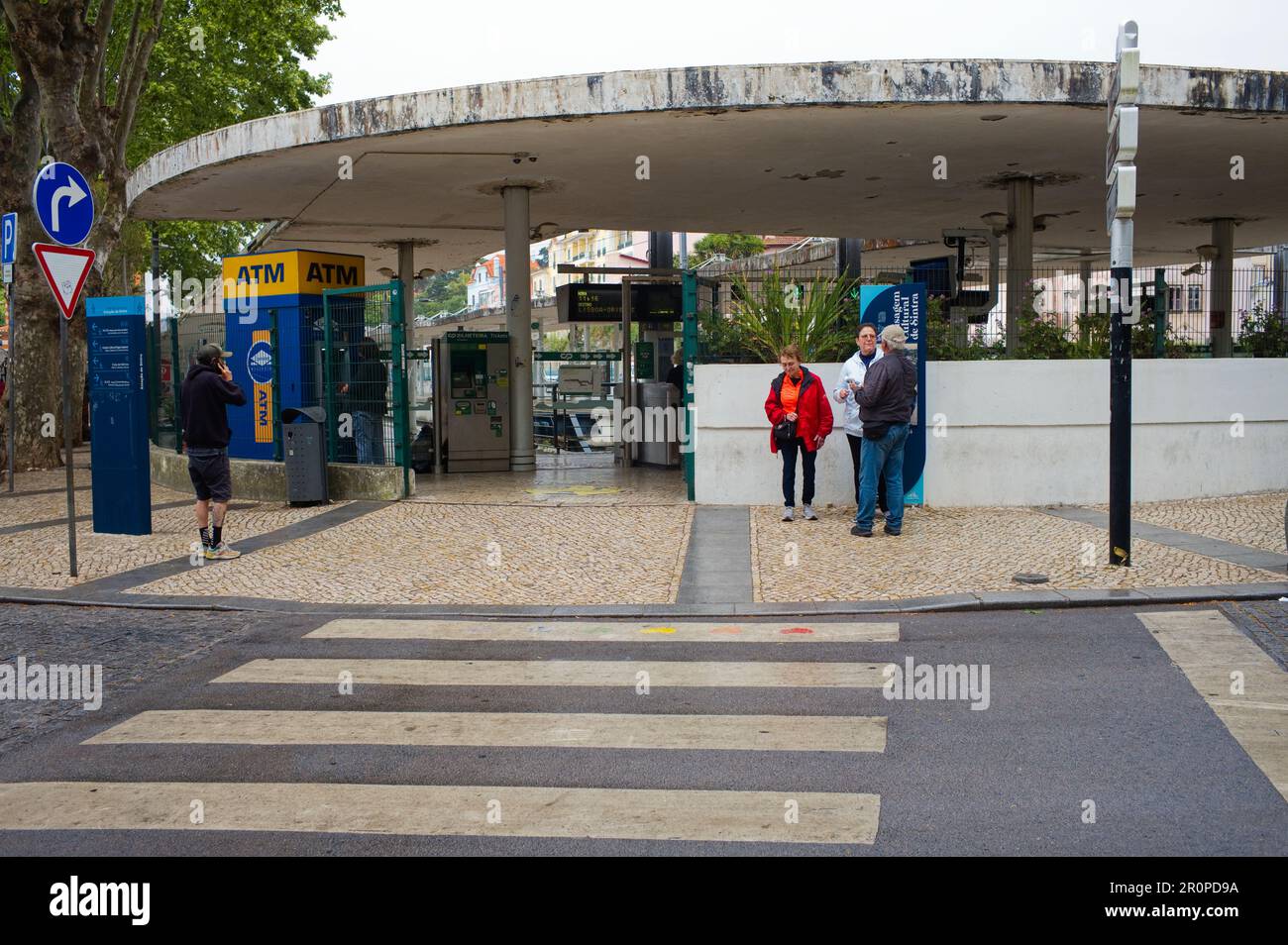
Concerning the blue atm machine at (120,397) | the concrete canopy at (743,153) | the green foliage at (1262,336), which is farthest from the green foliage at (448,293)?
the blue atm machine at (120,397)

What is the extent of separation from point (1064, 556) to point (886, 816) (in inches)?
243

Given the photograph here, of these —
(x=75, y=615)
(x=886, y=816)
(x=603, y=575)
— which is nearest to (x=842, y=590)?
(x=603, y=575)

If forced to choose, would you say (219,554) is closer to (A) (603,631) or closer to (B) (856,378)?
(A) (603,631)

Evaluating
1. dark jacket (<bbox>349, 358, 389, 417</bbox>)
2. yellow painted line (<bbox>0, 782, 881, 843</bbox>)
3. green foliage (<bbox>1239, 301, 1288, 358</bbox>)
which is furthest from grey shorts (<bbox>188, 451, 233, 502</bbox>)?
green foliage (<bbox>1239, 301, 1288, 358</bbox>)

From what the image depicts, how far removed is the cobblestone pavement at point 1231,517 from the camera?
1095 cm

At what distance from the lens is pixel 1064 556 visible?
10078 millimetres

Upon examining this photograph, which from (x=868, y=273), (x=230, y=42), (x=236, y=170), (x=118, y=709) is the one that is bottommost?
(x=118, y=709)

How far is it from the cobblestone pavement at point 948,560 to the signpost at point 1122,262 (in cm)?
53

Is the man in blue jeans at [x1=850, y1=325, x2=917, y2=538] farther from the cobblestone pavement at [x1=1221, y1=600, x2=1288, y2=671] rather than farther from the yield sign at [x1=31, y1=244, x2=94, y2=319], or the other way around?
the yield sign at [x1=31, y1=244, x2=94, y2=319]

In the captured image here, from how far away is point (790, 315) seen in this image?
44.0 ft

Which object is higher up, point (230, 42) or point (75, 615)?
point (230, 42)

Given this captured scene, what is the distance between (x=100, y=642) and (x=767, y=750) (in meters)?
4.76

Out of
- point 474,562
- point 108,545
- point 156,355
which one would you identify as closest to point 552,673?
point 474,562

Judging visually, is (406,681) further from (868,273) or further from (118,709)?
(868,273)
